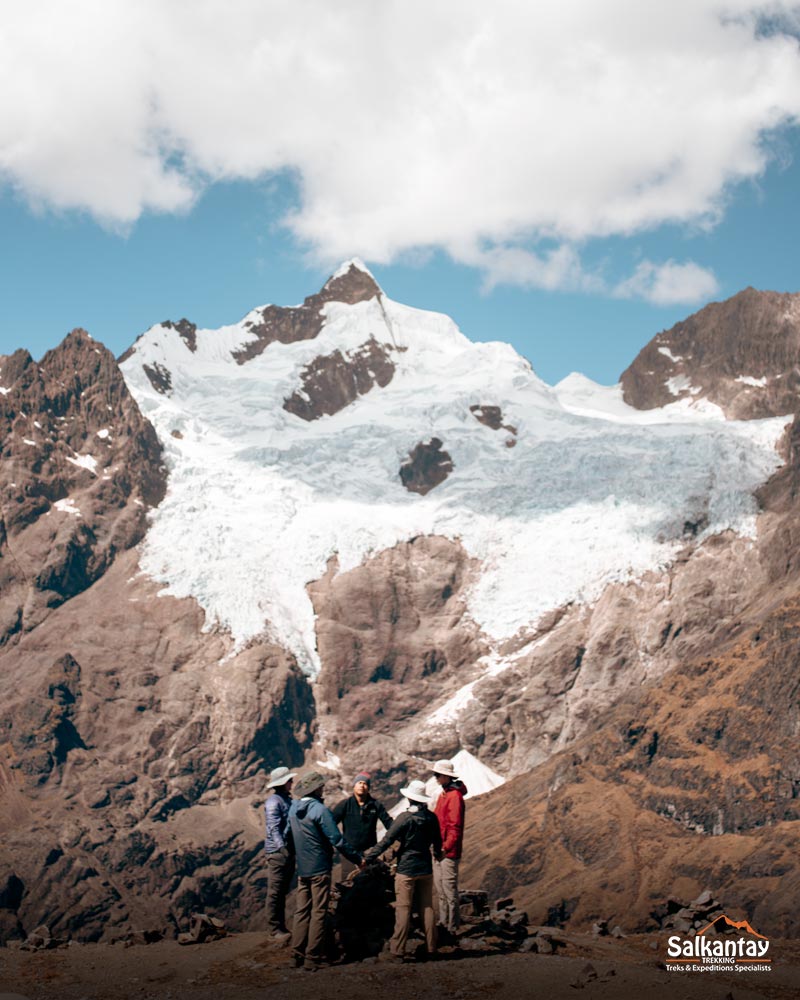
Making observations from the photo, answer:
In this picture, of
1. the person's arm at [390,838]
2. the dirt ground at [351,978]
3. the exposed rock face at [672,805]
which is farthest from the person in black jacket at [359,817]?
the exposed rock face at [672,805]

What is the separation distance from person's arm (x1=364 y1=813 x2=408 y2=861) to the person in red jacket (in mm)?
1751

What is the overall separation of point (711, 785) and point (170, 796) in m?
88.9

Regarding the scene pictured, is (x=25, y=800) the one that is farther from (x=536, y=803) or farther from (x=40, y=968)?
(x=40, y=968)

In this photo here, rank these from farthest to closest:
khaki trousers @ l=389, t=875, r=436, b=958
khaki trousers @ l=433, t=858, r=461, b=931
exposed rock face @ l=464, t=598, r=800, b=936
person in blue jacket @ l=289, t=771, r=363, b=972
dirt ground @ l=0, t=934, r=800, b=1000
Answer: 1. exposed rock face @ l=464, t=598, r=800, b=936
2. khaki trousers @ l=433, t=858, r=461, b=931
3. khaki trousers @ l=389, t=875, r=436, b=958
4. person in blue jacket @ l=289, t=771, r=363, b=972
5. dirt ground @ l=0, t=934, r=800, b=1000

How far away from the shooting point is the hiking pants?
33.5 m

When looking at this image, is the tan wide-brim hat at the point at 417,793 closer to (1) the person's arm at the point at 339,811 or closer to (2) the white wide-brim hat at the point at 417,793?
(2) the white wide-brim hat at the point at 417,793

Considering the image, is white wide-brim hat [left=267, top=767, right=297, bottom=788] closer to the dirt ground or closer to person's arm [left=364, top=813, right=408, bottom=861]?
person's arm [left=364, top=813, right=408, bottom=861]

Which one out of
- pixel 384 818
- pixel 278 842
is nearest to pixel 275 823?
pixel 278 842

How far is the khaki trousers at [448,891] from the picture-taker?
3494 cm

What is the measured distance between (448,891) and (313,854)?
6.01 meters

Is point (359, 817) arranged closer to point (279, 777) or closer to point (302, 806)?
point (302, 806)

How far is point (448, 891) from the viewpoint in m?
35.2

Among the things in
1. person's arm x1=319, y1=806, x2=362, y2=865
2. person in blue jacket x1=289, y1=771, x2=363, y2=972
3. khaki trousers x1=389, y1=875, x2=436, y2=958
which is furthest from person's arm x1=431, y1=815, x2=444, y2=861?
person's arm x1=319, y1=806, x2=362, y2=865

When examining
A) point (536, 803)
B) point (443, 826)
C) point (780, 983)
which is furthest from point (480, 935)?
point (536, 803)
